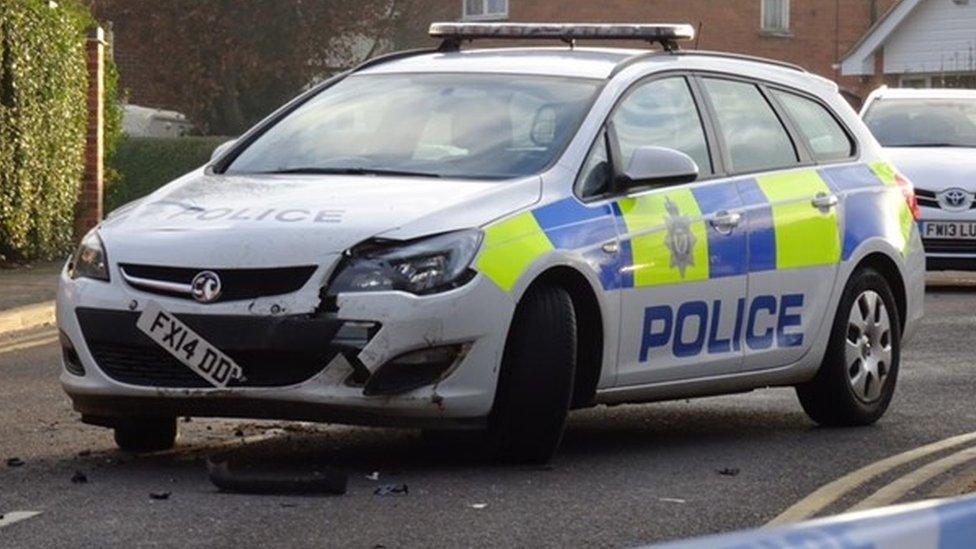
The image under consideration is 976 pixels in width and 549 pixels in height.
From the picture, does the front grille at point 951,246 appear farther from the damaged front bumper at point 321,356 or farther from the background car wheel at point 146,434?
the damaged front bumper at point 321,356

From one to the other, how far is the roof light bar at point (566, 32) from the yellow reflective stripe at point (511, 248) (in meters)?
1.14

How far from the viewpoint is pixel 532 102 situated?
9.59m

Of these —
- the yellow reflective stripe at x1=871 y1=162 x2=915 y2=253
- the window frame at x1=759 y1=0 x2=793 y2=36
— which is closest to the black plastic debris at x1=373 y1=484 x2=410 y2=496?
the yellow reflective stripe at x1=871 y1=162 x2=915 y2=253

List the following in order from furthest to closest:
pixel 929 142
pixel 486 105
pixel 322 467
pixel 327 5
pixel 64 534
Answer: pixel 327 5 → pixel 929 142 → pixel 486 105 → pixel 322 467 → pixel 64 534

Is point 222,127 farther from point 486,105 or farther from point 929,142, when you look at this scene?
point 486,105

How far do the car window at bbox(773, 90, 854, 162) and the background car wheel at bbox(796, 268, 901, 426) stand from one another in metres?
0.59

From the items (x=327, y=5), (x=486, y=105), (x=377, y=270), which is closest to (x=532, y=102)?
(x=486, y=105)

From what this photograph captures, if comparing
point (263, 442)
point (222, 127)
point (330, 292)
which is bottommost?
point (222, 127)

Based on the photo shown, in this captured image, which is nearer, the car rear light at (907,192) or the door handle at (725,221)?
the door handle at (725,221)

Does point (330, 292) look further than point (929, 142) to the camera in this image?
No

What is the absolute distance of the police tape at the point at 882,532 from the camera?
286 centimetres

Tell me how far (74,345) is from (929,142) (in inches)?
544

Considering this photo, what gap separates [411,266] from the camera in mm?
8375

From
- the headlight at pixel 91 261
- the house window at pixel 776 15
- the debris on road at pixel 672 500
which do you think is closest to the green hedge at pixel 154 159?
the house window at pixel 776 15
